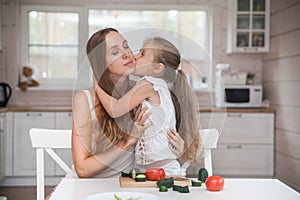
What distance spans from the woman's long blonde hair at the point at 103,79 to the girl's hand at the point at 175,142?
16cm

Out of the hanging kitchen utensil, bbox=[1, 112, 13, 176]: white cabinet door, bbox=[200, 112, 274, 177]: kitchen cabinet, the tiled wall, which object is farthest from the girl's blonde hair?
the hanging kitchen utensil

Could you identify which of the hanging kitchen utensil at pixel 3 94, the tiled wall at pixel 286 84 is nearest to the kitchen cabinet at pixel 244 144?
the tiled wall at pixel 286 84

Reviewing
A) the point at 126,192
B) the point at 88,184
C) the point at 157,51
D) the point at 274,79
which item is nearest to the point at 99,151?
the point at 88,184

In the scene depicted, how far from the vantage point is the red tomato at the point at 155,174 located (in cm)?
154

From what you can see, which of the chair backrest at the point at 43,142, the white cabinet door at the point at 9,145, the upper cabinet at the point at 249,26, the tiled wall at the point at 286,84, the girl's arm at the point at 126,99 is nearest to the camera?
the girl's arm at the point at 126,99

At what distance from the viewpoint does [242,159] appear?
4.81 metres

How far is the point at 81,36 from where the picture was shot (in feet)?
17.4

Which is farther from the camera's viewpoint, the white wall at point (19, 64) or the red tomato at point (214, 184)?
the white wall at point (19, 64)

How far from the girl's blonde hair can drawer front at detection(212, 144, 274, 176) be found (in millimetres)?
3235

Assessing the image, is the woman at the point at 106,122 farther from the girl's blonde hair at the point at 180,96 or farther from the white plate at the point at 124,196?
the white plate at the point at 124,196

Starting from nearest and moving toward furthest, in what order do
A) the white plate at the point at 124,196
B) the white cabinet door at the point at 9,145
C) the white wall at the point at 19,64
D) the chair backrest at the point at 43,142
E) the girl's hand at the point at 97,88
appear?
1. the white plate at the point at 124,196
2. the girl's hand at the point at 97,88
3. the chair backrest at the point at 43,142
4. the white cabinet door at the point at 9,145
5. the white wall at the point at 19,64

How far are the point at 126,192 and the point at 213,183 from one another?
0.89 ft

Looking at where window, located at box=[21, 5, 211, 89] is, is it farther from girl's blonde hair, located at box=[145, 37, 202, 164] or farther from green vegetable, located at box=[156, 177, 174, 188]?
green vegetable, located at box=[156, 177, 174, 188]

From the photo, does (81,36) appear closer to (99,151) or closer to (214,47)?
(214,47)
